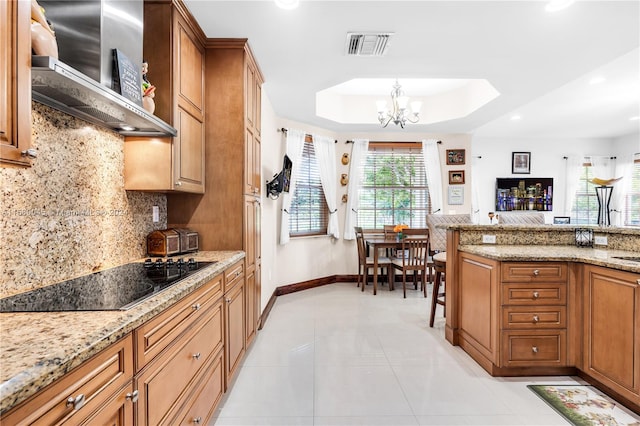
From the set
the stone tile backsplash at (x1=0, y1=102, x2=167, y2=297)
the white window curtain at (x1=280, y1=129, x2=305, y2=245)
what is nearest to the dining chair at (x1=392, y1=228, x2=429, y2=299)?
the white window curtain at (x1=280, y1=129, x2=305, y2=245)

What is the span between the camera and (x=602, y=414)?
2.03m

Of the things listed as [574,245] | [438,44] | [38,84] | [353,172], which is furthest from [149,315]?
[353,172]

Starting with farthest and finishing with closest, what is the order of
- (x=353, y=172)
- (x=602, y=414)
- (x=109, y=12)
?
(x=353, y=172) < (x=602, y=414) < (x=109, y=12)

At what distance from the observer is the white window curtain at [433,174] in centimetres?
579

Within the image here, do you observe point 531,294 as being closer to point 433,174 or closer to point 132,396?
point 132,396

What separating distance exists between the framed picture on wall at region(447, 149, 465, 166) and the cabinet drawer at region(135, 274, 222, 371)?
5.15 metres

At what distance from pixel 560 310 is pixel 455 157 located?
3866mm

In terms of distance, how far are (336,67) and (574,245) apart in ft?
9.06

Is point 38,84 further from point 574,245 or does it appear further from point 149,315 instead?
point 574,245

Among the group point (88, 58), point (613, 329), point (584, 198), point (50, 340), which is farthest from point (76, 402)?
point (584, 198)

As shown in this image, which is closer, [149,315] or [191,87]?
[149,315]

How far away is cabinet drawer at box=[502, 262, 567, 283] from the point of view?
7.96 feet

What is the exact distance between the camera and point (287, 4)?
216cm

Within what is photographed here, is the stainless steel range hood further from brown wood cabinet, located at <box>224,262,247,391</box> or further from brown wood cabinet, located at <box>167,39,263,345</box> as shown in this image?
brown wood cabinet, located at <box>224,262,247,391</box>
